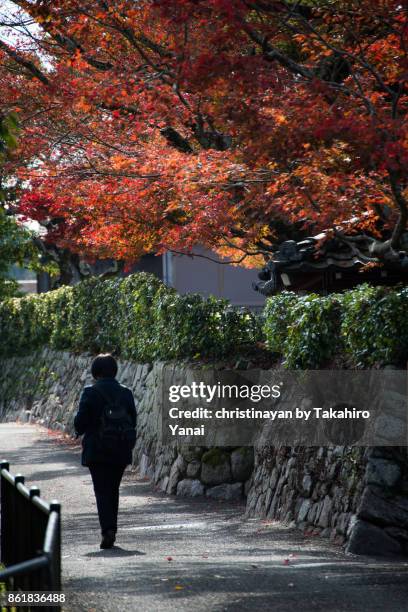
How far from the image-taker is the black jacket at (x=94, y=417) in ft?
34.3

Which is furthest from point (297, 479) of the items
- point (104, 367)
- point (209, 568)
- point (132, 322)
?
point (132, 322)

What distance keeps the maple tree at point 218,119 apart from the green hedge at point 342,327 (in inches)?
36.1

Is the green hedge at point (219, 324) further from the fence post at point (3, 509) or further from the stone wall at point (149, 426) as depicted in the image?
the fence post at point (3, 509)

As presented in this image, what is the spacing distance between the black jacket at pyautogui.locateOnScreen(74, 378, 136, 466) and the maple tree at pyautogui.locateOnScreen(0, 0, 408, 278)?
2609 millimetres

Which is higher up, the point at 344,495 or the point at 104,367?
the point at 104,367

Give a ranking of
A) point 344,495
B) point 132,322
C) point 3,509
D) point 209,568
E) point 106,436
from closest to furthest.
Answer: point 3,509, point 209,568, point 106,436, point 344,495, point 132,322

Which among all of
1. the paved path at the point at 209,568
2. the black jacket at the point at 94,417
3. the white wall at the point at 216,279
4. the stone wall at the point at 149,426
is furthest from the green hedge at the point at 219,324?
the white wall at the point at 216,279

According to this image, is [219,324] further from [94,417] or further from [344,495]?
[94,417]

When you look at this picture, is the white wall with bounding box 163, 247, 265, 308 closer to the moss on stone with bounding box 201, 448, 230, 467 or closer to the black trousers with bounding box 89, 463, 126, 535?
the moss on stone with bounding box 201, 448, 230, 467

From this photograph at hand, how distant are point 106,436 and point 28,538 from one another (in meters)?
3.95

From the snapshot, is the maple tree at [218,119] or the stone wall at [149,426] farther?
the stone wall at [149,426]

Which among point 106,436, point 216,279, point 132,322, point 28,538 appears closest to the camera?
point 28,538

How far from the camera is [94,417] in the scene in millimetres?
10539

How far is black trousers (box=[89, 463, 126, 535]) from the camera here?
10.5 meters
